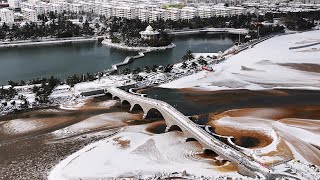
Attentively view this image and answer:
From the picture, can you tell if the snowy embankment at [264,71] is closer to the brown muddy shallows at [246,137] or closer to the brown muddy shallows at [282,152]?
the brown muddy shallows at [246,137]

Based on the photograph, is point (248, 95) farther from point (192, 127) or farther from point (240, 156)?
point (240, 156)

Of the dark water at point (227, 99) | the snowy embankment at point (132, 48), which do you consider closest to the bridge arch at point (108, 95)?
the dark water at point (227, 99)

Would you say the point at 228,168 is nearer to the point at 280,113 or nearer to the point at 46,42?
the point at 280,113

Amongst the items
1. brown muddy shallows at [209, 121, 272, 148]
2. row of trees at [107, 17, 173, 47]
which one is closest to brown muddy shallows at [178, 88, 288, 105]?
brown muddy shallows at [209, 121, 272, 148]

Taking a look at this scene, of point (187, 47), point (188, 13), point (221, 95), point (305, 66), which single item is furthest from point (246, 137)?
point (188, 13)

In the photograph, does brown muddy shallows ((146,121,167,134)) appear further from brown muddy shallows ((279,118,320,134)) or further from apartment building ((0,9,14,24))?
apartment building ((0,9,14,24))

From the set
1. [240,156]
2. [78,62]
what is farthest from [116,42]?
[240,156]
